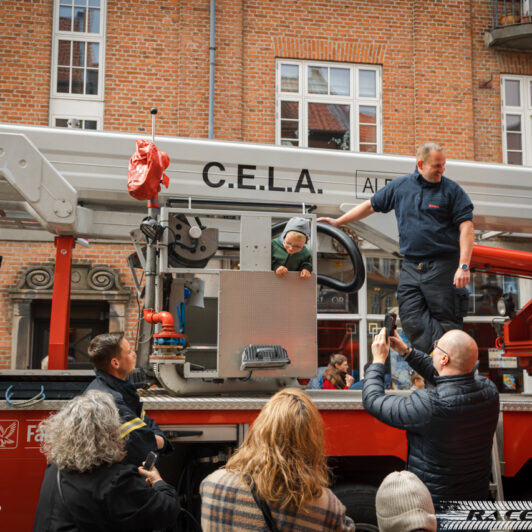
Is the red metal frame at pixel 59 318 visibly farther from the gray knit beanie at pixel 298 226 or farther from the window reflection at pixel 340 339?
the window reflection at pixel 340 339

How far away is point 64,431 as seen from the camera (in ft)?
Answer: 7.76

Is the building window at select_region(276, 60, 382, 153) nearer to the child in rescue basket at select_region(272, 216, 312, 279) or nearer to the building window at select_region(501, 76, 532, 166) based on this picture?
the building window at select_region(501, 76, 532, 166)

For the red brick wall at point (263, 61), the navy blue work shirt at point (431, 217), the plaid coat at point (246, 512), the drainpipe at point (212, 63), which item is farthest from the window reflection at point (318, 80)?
the plaid coat at point (246, 512)

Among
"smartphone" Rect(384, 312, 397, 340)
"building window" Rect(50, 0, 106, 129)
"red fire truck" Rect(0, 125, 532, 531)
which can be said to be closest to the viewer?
"smartphone" Rect(384, 312, 397, 340)

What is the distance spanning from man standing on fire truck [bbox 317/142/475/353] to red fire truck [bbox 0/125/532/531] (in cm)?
54

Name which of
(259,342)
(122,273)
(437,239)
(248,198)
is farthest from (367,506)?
(122,273)

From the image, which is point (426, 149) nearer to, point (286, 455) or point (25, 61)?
point (286, 455)

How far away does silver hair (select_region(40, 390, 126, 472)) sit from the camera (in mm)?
2326

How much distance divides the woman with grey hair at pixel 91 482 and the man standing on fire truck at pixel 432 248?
2.08m

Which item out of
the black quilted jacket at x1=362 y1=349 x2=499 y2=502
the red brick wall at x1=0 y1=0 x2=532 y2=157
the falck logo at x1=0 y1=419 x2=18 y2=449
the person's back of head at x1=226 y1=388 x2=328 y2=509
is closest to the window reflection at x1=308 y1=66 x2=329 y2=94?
the red brick wall at x1=0 y1=0 x2=532 y2=157

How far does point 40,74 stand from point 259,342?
9.27 m

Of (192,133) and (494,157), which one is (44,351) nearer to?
(192,133)

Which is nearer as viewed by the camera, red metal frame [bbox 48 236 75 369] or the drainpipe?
red metal frame [bbox 48 236 75 369]

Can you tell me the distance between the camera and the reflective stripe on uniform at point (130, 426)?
9.32 ft
